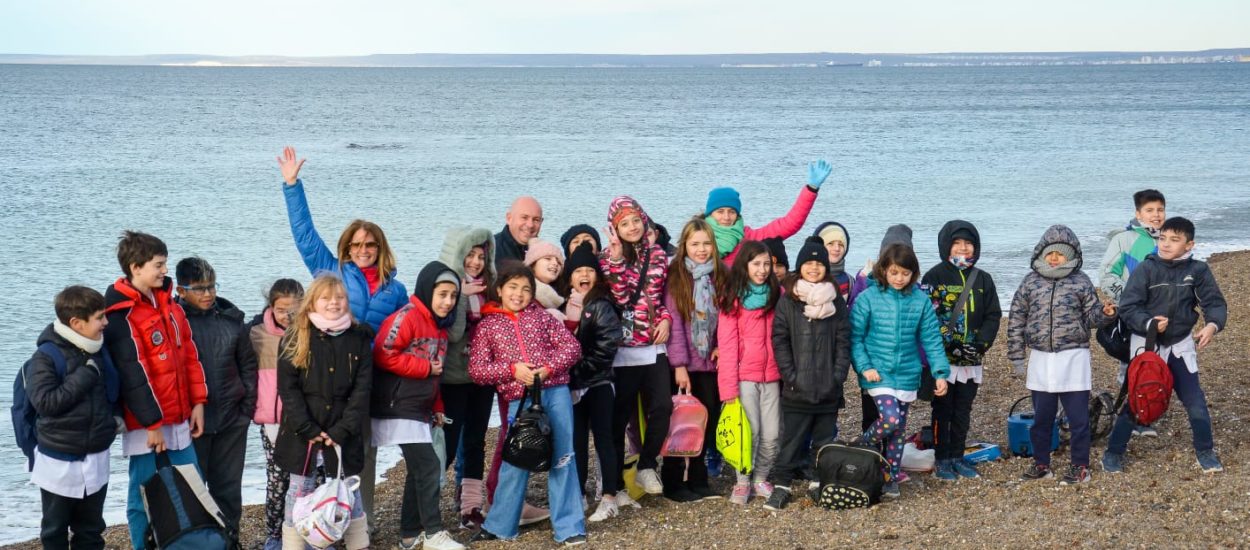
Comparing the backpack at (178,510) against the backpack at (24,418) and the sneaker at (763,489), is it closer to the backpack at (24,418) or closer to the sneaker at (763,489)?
the backpack at (24,418)

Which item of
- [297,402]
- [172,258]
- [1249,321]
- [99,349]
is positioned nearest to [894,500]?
[297,402]

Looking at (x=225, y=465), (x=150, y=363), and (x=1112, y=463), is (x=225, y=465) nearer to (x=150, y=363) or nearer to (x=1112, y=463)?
(x=150, y=363)

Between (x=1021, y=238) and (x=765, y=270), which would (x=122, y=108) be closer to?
(x=1021, y=238)

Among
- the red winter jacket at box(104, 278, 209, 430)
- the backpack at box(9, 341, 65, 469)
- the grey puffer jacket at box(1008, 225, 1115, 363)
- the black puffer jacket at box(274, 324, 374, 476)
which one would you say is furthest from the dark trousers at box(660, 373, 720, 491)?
the backpack at box(9, 341, 65, 469)

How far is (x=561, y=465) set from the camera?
6434mm

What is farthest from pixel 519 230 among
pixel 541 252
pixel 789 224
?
pixel 789 224

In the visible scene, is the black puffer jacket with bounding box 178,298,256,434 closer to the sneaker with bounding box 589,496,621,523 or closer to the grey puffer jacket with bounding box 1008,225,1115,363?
the sneaker with bounding box 589,496,621,523

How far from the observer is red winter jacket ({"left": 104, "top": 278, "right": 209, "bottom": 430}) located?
5875 mm

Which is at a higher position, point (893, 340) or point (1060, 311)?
point (1060, 311)

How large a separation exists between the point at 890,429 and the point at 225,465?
387 cm

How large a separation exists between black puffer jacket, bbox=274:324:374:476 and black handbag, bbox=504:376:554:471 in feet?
2.64

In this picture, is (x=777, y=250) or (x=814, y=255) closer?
(x=814, y=255)

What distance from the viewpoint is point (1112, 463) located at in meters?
7.12

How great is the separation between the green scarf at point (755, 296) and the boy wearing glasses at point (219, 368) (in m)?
2.86
